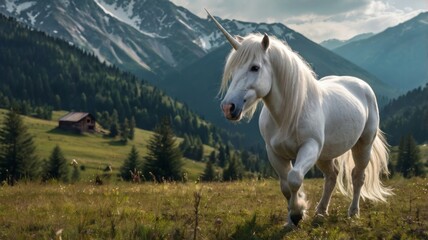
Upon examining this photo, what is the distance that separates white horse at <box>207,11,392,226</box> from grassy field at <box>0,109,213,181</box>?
395 feet

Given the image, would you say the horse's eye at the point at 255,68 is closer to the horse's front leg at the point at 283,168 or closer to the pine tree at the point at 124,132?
the horse's front leg at the point at 283,168

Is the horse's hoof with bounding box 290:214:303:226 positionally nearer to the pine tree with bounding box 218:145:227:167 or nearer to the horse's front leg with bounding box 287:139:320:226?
the horse's front leg with bounding box 287:139:320:226

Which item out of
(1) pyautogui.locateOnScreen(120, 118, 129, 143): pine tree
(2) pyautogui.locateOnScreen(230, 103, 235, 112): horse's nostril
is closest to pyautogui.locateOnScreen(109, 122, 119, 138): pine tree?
(1) pyautogui.locateOnScreen(120, 118, 129, 143): pine tree

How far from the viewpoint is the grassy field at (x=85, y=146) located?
5555 inches

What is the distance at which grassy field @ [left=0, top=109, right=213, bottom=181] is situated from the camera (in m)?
141

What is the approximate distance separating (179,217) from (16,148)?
7539 cm

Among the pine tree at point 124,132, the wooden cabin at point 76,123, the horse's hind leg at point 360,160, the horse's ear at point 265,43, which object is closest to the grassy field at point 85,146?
the pine tree at point 124,132

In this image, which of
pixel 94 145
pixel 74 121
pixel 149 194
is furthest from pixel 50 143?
pixel 149 194

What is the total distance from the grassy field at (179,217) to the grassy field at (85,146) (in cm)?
11644

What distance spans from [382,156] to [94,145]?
16407cm

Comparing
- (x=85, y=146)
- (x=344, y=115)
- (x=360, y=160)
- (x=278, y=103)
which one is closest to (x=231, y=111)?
Answer: (x=278, y=103)

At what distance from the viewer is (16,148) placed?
7506cm

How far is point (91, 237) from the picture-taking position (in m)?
6.05

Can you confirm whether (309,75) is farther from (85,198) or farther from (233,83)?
(85,198)
